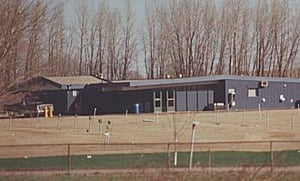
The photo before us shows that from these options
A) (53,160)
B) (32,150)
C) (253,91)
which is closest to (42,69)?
(53,160)

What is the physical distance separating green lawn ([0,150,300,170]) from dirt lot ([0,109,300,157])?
369 cm

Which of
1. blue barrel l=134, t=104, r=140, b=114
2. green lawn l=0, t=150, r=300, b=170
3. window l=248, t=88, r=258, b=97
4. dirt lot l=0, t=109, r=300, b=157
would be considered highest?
window l=248, t=88, r=258, b=97

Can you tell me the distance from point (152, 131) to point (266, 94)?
34.8 m

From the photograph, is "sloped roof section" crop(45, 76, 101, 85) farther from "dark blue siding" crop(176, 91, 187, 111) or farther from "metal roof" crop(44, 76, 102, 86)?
"dark blue siding" crop(176, 91, 187, 111)

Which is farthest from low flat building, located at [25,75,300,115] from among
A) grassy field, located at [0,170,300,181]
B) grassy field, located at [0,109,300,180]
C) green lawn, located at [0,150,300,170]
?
grassy field, located at [0,170,300,181]

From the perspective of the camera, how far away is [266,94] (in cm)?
7862

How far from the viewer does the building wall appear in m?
76.6

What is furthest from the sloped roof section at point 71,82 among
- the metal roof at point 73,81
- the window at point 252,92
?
the window at point 252,92

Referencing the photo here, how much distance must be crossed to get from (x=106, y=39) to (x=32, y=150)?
77815mm

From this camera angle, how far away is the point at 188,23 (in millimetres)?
107125

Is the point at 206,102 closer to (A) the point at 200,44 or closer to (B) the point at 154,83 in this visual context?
(B) the point at 154,83

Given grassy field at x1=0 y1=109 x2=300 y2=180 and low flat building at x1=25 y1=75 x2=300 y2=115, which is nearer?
grassy field at x1=0 y1=109 x2=300 y2=180

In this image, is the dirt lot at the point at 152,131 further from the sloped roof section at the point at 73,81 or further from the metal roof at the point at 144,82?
the sloped roof section at the point at 73,81

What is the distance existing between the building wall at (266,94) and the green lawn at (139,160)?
153 feet
